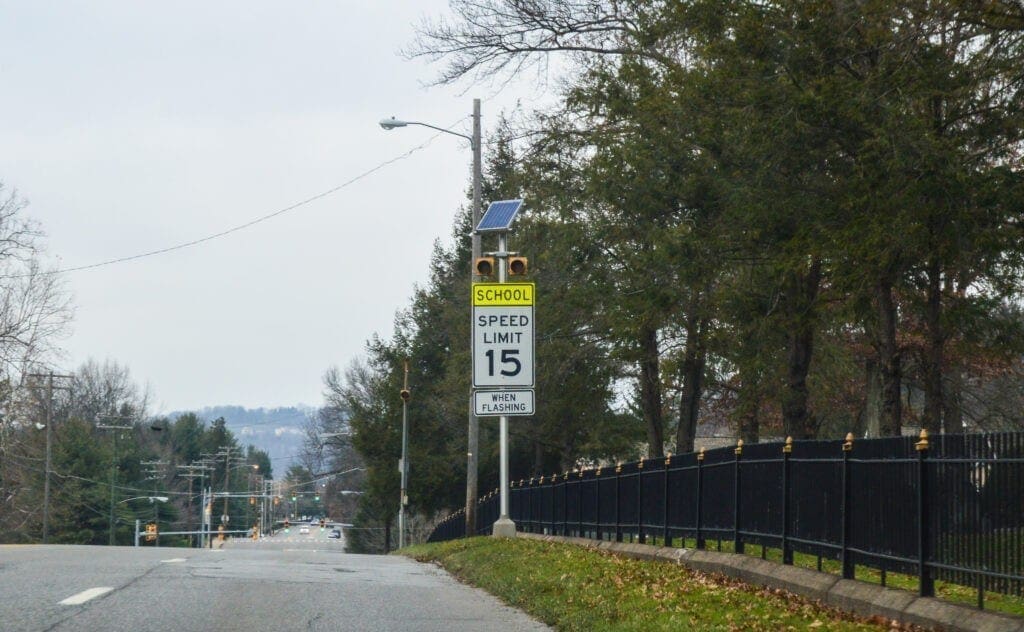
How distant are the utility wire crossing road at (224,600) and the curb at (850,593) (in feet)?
8.26

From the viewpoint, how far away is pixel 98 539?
319 feet

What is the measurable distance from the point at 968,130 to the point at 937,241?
1860 mm

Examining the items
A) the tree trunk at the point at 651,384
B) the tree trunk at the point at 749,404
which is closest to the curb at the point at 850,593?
the tree trunk at the point at 651,384

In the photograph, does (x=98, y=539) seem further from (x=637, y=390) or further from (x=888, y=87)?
(x=888, y=87)

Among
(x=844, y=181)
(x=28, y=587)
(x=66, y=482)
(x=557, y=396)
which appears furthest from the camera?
(x=66, y=482)

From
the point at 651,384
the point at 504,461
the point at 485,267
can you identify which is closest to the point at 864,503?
the point at 485,267

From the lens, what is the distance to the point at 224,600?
41.5 feet

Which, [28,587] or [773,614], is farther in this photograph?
[28,587]

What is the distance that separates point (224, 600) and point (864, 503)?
5.70m

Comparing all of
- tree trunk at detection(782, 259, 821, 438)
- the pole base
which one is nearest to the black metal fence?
the pole base

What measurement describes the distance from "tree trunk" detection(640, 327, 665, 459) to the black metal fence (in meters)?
15.0

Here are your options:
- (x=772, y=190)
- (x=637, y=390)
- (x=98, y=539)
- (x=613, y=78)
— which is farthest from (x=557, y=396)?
(x=98, y=539)

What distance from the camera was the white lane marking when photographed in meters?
11.7

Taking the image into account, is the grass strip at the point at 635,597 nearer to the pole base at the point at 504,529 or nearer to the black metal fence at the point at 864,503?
the black metal fence at the point at 864,503
